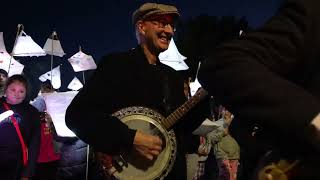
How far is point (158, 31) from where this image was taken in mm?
3783

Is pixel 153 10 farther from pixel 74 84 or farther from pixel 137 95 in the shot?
pixel 74 84

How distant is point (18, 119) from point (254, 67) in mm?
5091

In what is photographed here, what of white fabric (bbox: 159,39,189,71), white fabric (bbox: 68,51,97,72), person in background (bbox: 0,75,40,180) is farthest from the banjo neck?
white fabric (bbox: 68,51,97,72)

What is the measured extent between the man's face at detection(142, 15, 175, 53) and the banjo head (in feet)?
1.71

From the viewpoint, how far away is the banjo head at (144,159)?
3.46 m

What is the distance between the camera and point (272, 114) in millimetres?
1234

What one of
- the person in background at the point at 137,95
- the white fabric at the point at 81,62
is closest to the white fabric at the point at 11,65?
the white fabric at the point at 81,62

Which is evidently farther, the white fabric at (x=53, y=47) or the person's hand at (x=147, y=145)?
the white fabric at (x=53, y=47)

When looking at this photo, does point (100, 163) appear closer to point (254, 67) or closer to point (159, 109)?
point (159, 109)

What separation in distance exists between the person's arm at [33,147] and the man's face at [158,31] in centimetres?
279

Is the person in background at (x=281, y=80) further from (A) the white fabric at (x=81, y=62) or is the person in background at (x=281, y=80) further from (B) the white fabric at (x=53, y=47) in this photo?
(A) the white fabric at (x=81, y=62)

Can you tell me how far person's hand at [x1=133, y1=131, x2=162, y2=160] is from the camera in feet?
11.0

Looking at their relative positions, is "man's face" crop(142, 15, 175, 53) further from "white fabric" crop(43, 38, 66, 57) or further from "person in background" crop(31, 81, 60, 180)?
"white fabric" crop(43, 38, 66, 57)

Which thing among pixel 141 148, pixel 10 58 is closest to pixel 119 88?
pixel 141 148
